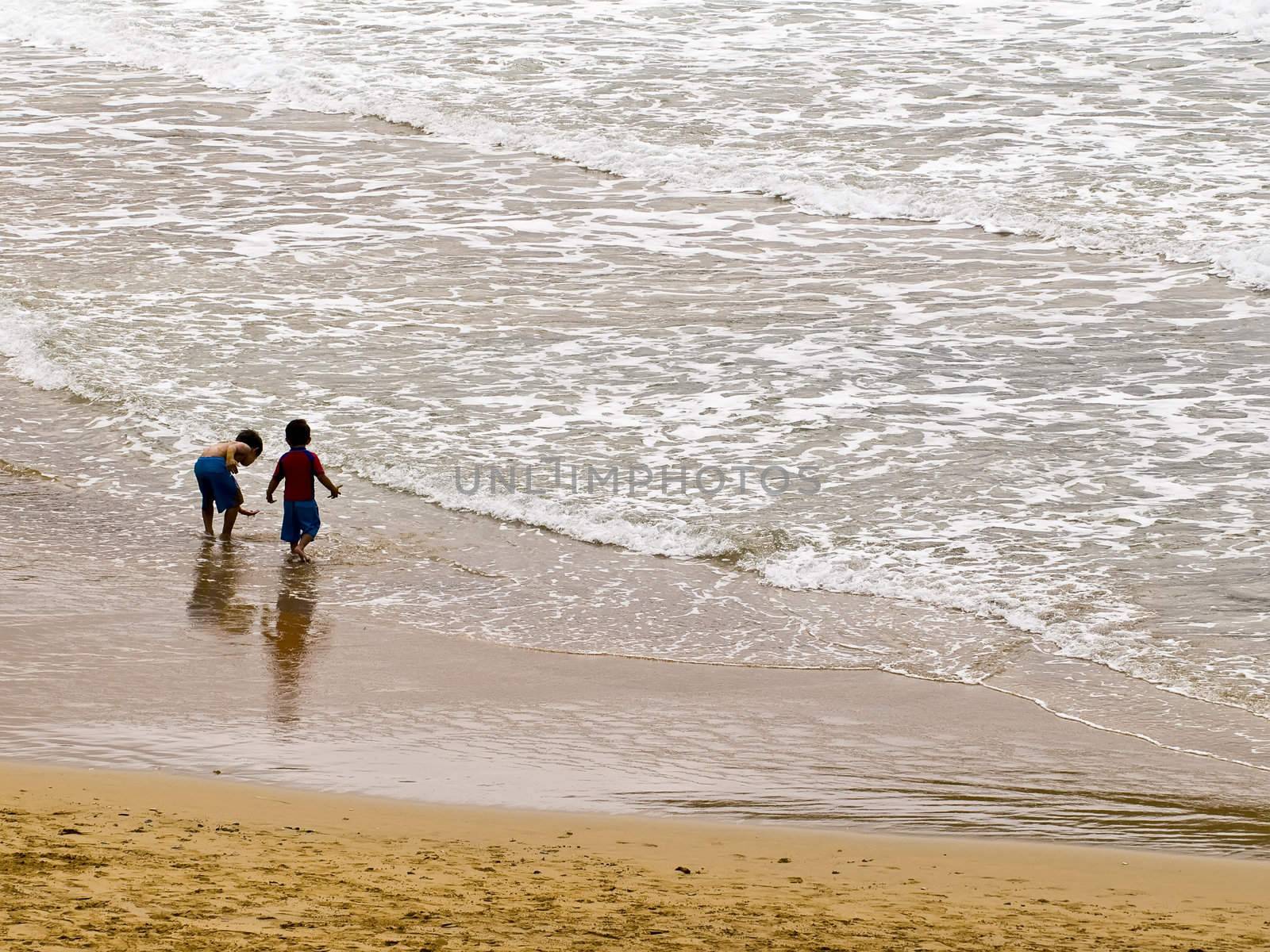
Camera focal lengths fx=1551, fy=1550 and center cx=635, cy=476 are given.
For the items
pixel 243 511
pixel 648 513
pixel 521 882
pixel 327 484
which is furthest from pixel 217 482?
pixel 521 882

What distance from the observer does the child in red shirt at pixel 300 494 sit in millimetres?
9492

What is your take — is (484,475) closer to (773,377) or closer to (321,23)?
(773,377)

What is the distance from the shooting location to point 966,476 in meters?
10.7

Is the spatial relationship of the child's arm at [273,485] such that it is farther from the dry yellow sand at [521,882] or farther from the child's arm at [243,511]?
the dry yellow sand at [521,882]

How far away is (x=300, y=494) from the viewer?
9.52 meters

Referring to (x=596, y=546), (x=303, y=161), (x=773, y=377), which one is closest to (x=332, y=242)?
(x=303, y=161)

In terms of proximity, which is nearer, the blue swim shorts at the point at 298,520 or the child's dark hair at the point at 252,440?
the blue swim shorts at the point at 298,520

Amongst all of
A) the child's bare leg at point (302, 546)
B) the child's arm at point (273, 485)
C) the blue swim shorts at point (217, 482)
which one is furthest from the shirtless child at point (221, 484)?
the child's bare leg at point (302, 546)

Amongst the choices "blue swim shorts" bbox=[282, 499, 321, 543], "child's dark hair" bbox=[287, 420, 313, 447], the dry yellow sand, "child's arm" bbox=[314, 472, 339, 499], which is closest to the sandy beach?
Answer: the dry yellow sand

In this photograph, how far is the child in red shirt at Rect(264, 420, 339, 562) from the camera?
9.49m

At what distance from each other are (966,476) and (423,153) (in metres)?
12.3

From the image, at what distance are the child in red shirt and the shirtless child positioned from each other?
0.95ft

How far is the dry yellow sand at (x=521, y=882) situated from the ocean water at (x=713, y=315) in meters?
2.01

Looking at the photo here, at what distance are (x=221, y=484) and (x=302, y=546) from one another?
2.47 ft
